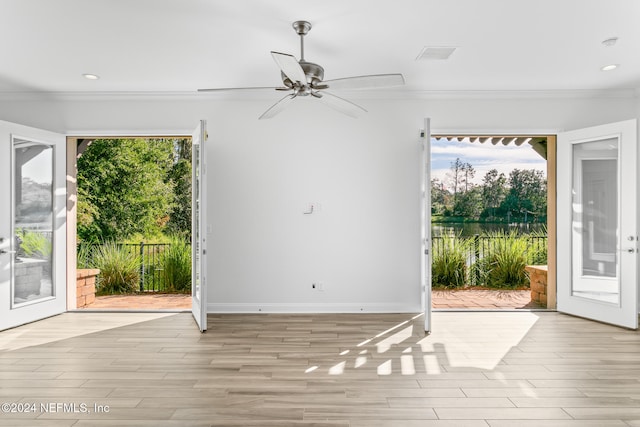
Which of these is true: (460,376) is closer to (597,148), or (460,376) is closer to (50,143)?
(597,148)

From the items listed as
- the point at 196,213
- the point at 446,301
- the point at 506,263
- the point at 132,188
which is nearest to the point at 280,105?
the point at 196,213

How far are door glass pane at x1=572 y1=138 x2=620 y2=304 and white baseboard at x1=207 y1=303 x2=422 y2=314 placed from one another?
2061 mm

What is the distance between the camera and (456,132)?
5109mm

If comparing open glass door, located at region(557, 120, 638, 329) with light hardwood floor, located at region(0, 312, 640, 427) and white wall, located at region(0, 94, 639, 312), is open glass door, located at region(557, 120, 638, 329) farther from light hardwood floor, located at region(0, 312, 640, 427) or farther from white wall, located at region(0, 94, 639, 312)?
white wall, located at region(0, 94, 639, 312)

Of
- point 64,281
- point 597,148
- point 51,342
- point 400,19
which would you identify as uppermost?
point 400,19

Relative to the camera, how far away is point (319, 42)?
11.8 ft

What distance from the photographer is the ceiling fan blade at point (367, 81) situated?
2.96 m

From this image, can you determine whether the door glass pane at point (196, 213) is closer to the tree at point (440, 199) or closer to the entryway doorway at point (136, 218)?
the entryway doorway at point (136, 218)

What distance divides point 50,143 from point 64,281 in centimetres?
171

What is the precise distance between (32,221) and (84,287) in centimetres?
128

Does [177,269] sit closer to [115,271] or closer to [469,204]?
[115,271]

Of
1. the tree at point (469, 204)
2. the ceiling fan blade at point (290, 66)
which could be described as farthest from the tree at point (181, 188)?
the ceiling fan blade at point (290, 66)

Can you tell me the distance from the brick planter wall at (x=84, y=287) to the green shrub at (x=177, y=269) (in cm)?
134

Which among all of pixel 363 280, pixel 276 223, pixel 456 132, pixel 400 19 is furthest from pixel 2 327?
pixel 456 132
